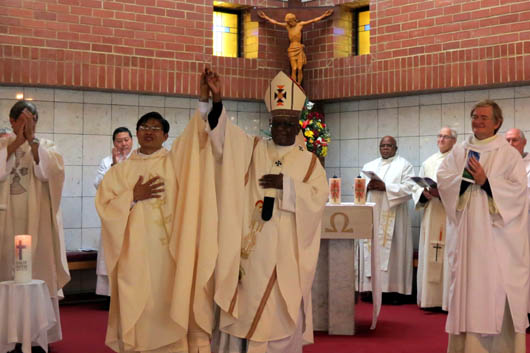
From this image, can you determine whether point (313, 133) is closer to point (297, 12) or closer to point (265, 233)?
point (297, 12)

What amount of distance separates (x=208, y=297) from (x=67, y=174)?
5.07 metres

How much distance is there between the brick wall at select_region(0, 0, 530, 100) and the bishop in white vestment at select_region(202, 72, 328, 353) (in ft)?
16.1

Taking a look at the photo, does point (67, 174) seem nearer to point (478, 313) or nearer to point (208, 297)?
point (208, 297)

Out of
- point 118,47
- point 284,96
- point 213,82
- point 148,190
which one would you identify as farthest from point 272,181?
point 118,47

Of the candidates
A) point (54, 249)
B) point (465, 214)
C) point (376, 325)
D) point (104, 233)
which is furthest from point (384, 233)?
point (104, 233)

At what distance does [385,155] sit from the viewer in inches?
424

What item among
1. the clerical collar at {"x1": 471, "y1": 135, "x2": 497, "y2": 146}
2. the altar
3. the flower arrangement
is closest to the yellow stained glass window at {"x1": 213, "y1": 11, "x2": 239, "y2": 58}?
the flower arrangement

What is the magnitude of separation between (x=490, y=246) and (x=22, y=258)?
3.68m

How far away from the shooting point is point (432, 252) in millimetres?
9914

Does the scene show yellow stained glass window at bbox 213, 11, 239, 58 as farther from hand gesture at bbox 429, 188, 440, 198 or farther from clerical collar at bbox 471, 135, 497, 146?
clerical collar at bbox 471, 135, 497, 146

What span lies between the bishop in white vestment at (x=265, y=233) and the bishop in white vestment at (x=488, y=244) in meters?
1.47

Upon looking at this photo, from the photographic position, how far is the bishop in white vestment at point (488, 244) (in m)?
6.71

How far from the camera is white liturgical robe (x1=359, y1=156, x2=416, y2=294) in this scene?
10.4m

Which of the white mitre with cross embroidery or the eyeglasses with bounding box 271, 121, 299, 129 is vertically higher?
the white mitre with cross embroidery
